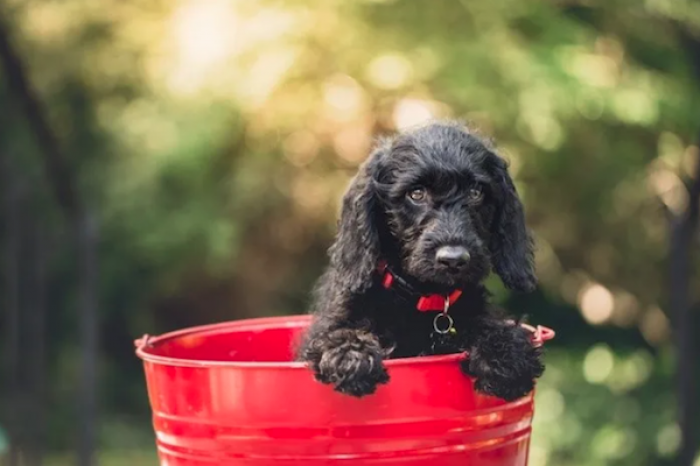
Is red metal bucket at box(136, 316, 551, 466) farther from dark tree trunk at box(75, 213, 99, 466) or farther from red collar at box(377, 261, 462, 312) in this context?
dark tree trunk at box(75, 213, 99, 466)

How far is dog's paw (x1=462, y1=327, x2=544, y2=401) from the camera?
205 centimetres

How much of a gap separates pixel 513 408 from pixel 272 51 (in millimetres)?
3892

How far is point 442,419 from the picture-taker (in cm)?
201

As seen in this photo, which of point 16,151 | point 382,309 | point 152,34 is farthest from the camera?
point 16,151

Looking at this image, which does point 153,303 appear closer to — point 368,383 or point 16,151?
point 16,151

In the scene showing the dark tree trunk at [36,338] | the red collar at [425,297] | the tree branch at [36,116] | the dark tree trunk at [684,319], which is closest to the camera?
the red collar at [425,297]

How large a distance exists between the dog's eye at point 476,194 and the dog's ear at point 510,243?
0.08m

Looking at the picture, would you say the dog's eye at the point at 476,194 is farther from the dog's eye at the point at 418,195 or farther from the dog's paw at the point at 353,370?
the dog's paw at the point at 353,370

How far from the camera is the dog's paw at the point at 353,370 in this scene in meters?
1.98

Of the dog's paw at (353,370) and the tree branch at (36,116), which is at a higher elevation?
the tree branch at (36,116)

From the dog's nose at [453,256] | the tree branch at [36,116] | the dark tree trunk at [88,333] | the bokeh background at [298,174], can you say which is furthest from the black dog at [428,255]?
the dark tree trunk at [88,333]

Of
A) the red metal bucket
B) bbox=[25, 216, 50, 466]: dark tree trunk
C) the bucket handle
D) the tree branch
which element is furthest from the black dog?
bbox=[25, 216, 50, 466]: dark tree trunk

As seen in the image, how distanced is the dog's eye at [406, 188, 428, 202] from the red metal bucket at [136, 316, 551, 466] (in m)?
0.54

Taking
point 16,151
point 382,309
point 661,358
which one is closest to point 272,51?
point 16,151
